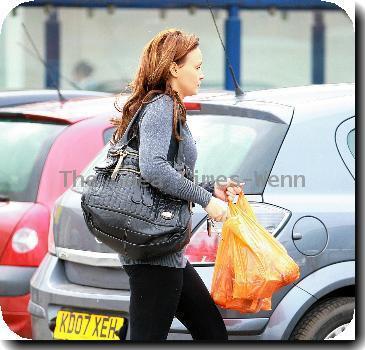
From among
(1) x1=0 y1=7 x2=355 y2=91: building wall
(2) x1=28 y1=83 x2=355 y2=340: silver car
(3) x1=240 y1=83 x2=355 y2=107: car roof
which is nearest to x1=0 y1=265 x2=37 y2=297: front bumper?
(2) x1=28 y1=83 x2=355 y2=340: silver car

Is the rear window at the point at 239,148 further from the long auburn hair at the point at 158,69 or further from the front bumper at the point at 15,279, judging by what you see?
the front bumper at the point at 15,279

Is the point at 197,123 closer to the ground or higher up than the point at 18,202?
higher up

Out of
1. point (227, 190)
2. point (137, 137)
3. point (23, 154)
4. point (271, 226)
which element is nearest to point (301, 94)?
point (271, 226)

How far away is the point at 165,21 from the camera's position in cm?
1115

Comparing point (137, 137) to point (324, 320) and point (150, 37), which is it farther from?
point (150, 37)

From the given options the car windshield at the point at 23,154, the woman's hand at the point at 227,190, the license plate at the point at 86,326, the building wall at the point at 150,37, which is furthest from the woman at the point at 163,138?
the building wall at the point at 150,37

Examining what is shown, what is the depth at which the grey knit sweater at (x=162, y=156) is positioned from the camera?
156 inches

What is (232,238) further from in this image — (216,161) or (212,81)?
(212,81)

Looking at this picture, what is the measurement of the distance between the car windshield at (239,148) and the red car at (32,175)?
975 mm

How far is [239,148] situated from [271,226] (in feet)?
1.34

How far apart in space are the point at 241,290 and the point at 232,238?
0.20 m

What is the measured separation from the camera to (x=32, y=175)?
5.92 metres

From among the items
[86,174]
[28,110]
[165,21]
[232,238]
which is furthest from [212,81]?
[232,238]

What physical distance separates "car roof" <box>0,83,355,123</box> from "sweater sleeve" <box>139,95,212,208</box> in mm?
454
